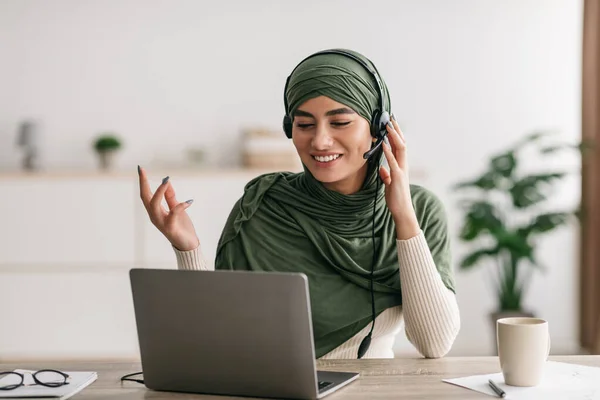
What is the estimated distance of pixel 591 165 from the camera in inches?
186

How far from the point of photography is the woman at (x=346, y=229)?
186cm

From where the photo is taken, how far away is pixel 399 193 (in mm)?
1830

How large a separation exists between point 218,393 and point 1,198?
336cm

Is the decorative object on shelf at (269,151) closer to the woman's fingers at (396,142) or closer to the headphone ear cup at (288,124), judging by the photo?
the headphone ear cup at (288,124)

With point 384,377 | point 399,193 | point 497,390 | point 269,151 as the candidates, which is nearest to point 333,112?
point 399,193

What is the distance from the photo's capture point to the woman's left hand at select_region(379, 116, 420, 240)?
1.83 m

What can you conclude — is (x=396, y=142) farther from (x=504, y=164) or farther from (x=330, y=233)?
(x=504, y=164)

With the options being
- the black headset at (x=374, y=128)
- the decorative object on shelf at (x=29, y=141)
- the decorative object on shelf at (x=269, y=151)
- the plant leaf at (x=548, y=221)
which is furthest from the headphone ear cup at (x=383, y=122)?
the decorative object on shelf at (x=29, y=141)

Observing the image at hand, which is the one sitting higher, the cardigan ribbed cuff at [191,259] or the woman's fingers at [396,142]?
the woman's fingers at [396,142]

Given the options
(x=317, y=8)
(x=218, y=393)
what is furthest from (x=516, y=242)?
(x=218, y=393)

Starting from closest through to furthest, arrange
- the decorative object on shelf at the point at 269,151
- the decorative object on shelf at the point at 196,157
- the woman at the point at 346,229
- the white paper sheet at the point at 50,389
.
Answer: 1. the white paper sheet at the point at 50,389
2. the woman at the point at 346,229
3. the decorative object on shelf at the point at 269,151
4. the decorative object on shelf at the point at 196,157

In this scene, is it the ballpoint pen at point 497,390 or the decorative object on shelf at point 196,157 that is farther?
the decorative object on shelf at point 196,157

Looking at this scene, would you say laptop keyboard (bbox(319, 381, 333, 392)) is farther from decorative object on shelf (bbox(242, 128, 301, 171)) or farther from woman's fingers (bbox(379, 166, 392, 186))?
decorative object on shelf (bbox(242, 128, 301, 171))

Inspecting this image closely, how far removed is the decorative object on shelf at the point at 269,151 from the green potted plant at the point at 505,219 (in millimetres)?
898
